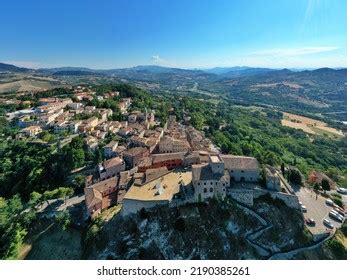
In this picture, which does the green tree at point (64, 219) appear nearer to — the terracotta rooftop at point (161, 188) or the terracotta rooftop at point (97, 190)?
the terracotta rooftop at point (97, 190)

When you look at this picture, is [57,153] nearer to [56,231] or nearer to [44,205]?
[44,205]

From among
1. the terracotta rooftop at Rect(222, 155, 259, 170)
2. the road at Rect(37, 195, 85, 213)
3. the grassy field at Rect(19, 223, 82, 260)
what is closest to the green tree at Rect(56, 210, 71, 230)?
the grassy field at Rect(19, 223, 82, 260)

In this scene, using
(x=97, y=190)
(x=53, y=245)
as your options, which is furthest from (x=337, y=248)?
(x=53, y=245)

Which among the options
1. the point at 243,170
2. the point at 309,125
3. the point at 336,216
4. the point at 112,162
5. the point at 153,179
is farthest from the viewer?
the point at 309,125

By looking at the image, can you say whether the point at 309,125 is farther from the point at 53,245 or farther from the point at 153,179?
the point at 53,245

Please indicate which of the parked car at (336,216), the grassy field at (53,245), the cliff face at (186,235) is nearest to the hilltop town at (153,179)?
the parked car at (336,216)

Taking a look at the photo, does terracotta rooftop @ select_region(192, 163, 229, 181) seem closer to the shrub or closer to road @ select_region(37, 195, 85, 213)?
the shrub
